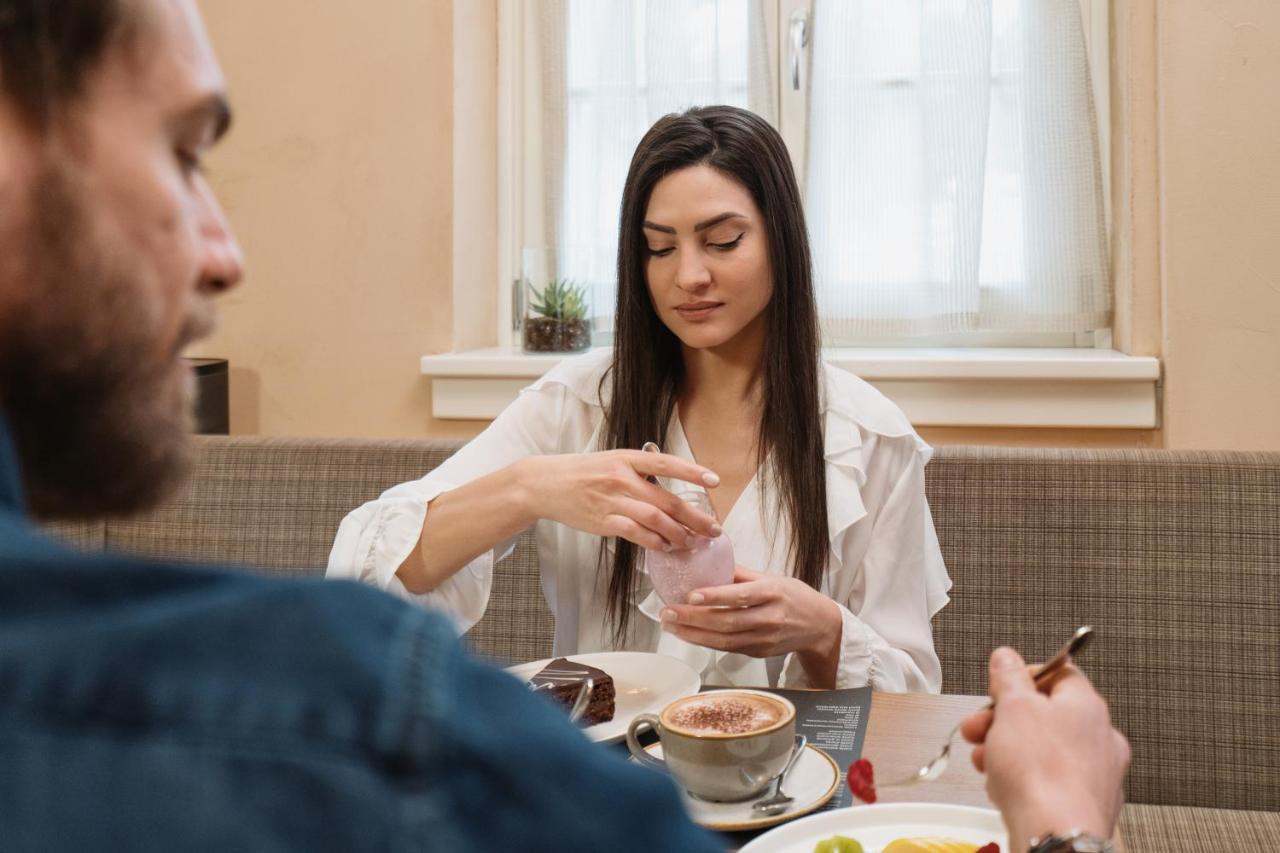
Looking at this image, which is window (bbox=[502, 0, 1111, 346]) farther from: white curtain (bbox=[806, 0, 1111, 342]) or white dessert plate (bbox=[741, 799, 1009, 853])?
white dessert plate (bbox=[741, 799, 1009, 853])

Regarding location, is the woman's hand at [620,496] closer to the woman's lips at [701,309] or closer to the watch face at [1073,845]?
the woman's lips at [701,309]

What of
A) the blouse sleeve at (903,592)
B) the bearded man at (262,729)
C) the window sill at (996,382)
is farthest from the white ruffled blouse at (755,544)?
the bearded man at (262,729)

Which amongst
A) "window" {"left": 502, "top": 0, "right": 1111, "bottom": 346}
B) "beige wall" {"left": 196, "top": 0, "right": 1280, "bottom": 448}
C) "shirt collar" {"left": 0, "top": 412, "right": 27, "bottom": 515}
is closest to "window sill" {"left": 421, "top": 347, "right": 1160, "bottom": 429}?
"beige wall" {"left": 196, "top": 0, "right": 1280, "bottom": 448}

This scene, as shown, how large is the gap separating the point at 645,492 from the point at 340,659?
1156 mm

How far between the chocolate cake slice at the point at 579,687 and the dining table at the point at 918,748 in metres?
0.25

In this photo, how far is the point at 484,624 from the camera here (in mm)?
2129

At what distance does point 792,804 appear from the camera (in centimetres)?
100

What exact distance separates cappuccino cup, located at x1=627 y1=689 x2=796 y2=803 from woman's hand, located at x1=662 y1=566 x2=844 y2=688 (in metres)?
0.32

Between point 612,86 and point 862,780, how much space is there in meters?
2.09

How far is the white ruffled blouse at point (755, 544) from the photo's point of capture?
1.57 meters

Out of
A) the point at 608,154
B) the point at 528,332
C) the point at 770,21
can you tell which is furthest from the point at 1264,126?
the point at 528,332

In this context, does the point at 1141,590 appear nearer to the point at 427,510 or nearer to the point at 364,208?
the point at 427,510

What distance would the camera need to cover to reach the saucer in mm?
975

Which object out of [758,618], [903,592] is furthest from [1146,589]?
[758,618]
